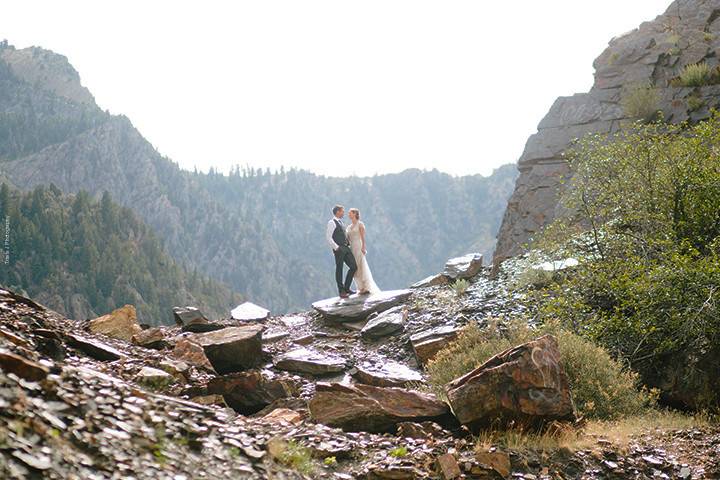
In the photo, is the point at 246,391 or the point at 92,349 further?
the point at 246,391

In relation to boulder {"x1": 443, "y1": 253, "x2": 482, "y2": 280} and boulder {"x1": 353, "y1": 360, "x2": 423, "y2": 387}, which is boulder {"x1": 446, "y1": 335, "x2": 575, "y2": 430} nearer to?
boulder {"x1": 353, "y1": 360, "x2": 423, "y2": 387}

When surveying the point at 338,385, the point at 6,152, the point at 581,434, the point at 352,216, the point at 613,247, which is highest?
the point at 6,152

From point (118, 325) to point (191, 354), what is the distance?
3.32 meters

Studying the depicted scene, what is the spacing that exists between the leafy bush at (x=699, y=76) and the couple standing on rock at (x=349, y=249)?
17329 mm

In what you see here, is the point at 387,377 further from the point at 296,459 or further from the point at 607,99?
the point at 607,99

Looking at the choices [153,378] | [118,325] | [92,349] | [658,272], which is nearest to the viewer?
[153,378]

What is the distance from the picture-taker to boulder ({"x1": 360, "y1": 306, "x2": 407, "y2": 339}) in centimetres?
1514

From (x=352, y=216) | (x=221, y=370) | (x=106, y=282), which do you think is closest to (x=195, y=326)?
(x=221, y=370)

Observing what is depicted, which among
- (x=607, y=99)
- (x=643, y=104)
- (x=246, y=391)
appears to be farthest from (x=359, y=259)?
(x=607, y=99)

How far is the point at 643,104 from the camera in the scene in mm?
26078

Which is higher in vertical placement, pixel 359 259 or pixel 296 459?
pixel 359 259

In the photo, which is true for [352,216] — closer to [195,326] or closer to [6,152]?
[195,326]

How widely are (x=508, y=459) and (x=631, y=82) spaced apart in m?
27.4

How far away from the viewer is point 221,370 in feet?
37.9
